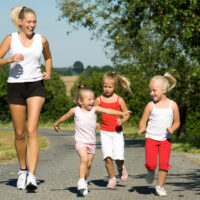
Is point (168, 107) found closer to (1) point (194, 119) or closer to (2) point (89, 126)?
(2) point (89, 126)

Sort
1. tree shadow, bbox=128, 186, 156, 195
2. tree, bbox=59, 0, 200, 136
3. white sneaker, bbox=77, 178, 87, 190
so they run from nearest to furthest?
white sneaker, bbox=77, 178, 87, 190, tree shadow, bbox=128, 186, 156, 195, tree, bbox=59, 0, 200, 136

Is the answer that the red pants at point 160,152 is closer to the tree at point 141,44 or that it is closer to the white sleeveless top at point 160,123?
the white sleeveless top at point 160,123

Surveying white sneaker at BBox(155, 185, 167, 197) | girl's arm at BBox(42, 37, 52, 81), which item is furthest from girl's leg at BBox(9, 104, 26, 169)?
white sneaker at BBox(155, 185, 167, 197)

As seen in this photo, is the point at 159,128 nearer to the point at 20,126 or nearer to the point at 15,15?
the point at 20,126

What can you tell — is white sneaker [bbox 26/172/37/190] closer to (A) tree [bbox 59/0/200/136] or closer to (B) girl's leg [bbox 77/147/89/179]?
(B) girl's leg [bbox 77/147/89/179]

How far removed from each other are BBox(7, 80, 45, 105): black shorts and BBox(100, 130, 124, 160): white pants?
1.19m

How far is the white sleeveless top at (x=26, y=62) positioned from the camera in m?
6.32

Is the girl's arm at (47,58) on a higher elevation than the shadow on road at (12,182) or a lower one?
higher

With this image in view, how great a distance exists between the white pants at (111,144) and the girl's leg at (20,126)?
3.88 ft

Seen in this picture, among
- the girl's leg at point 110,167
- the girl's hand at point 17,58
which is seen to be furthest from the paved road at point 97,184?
the girl's hand at point 17,58

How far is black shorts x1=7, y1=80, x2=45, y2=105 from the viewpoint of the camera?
6.39 metres

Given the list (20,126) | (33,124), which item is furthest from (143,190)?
(20,126)

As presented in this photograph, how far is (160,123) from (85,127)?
1026 mm

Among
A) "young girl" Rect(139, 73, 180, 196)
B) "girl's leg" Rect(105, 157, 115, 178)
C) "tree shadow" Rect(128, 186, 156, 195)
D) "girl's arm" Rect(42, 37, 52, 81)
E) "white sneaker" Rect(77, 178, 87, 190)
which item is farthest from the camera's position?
"girl's leg" Rect(105, 157, 115, 178)
